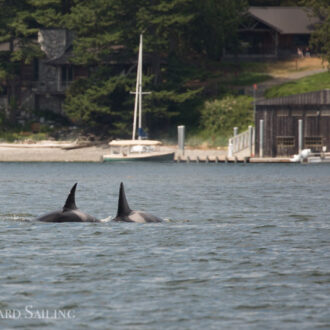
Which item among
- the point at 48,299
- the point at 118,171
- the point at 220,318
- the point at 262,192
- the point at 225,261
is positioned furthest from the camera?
the point at 118,171

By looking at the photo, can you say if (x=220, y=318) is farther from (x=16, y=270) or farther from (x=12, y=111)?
(x=12, y=111)

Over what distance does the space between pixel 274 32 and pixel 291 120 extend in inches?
1324

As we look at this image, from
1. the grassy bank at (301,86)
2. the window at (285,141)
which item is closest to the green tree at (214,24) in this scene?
the grassy bank at (301,86)

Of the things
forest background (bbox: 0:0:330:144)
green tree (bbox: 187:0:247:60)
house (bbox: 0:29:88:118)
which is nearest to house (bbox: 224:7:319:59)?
green tree (bbox: 187:0:247:60)

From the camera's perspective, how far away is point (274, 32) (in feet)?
→ 389

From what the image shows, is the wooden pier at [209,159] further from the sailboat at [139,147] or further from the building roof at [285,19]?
the building roof at [285,19]

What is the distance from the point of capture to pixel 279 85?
100 m

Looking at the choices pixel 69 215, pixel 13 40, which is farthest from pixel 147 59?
pixel 69 215

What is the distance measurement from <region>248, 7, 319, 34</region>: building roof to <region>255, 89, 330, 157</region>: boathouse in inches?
1149

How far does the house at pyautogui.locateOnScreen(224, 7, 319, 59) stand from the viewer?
115812 millimetres

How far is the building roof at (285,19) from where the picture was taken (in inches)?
4552

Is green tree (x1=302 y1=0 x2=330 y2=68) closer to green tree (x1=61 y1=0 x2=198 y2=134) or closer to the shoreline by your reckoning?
green tree (x1=61 y1=0 x2=198 y2=134)

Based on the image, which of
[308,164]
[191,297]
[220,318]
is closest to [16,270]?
[191,297]

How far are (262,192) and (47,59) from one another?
55203mm
